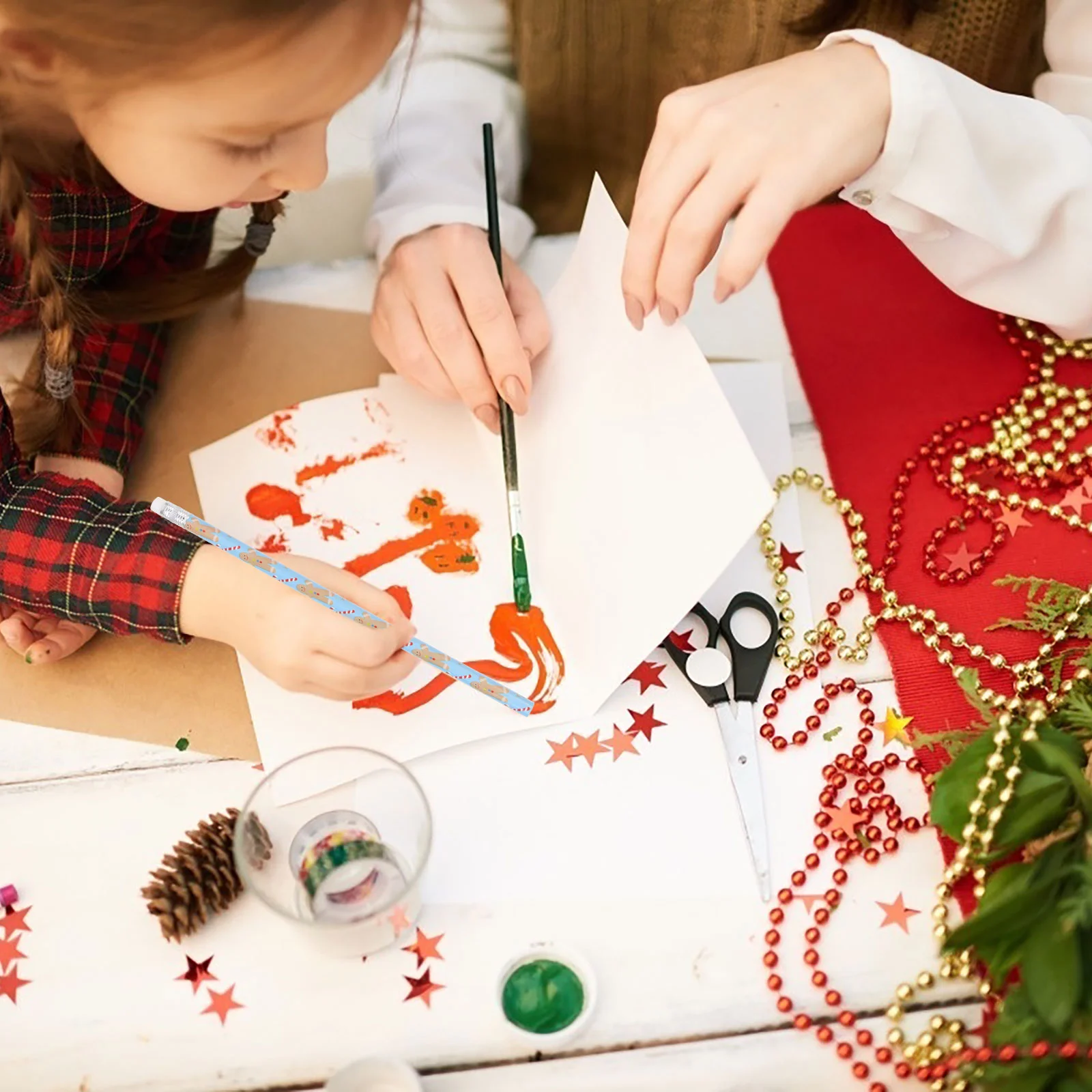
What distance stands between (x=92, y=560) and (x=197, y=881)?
0.22 metres

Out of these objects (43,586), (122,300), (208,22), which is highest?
(208,22)

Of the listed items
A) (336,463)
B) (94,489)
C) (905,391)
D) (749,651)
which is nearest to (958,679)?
(749,651)

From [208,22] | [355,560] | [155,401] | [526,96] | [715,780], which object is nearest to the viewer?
[208,22]

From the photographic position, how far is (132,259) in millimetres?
865

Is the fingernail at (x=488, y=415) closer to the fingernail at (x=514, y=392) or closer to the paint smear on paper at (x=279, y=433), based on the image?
the fingernail at (x=514, y=392)

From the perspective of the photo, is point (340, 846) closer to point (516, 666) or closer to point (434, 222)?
point (516, 666)

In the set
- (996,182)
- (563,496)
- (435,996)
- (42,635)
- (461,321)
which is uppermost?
(996,182)

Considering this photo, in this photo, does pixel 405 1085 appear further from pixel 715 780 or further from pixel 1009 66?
pixel 1009 66

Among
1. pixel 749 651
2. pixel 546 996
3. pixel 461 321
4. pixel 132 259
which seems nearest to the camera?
pixel 546 996

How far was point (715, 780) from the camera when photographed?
2.03 feet

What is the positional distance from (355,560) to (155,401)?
23 centimetres

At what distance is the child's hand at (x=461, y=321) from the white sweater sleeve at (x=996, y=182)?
0.78ft

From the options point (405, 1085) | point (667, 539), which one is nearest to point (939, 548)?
point (667, 539)

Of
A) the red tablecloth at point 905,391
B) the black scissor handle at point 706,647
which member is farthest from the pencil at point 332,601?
the red tablecloth at point 905,391
